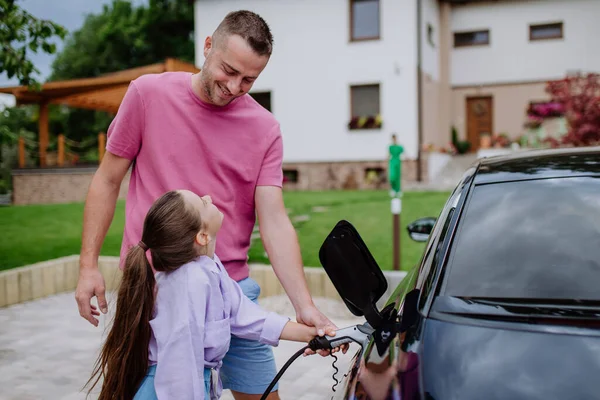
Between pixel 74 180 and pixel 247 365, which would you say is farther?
pixel 74 180

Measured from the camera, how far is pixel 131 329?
2.17 metres

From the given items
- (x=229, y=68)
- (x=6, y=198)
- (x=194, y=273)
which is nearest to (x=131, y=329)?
(x=194, y=273)

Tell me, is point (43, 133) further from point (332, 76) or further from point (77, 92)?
point (332, 76)

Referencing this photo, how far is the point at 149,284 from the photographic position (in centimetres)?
219

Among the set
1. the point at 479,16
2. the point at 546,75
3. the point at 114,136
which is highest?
the point at 479,16

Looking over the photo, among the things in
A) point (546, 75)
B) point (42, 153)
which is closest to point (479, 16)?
point (546, 75)

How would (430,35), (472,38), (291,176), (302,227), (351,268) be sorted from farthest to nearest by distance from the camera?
(472,38)
(430,35)
(291,176)
(302,227)
(351,268)

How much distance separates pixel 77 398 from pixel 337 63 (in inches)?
739

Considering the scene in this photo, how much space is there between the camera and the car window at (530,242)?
6.91 ft

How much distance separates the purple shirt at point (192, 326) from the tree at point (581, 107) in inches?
562

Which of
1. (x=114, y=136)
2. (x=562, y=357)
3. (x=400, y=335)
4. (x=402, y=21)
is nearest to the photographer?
(x=562, y=357)

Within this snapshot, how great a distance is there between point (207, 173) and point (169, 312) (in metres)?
0.61

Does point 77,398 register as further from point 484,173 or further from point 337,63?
point 337,63

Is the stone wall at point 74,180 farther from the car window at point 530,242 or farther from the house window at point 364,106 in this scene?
the car window at point 530,242
